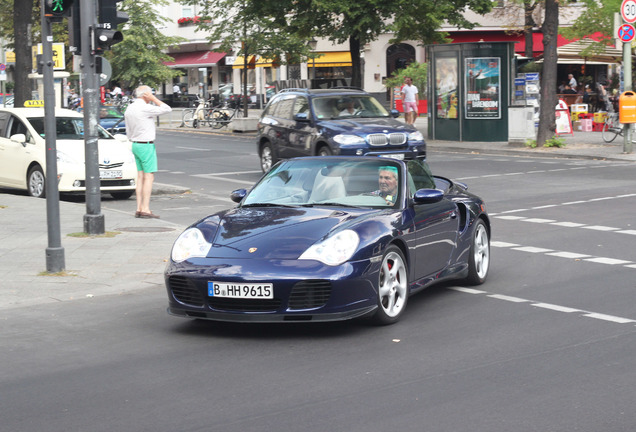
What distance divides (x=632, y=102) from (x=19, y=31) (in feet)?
48.4

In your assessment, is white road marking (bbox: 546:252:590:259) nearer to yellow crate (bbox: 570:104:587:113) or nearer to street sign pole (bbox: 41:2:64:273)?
street sign pole (bbox: 41:2:64:273)

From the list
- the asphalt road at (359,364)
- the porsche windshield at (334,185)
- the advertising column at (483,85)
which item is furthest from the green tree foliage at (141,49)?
the porsche windshield at (334,185)

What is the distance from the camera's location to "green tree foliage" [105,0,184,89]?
5481 centimetres

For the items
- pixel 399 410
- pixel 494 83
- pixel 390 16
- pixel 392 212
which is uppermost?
pixel 390 16

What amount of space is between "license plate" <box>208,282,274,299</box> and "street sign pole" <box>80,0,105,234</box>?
19.3 feet

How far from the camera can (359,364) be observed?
6.58 metres

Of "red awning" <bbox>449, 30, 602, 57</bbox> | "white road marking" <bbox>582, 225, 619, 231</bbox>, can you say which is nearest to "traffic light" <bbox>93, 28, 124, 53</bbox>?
"white road marking" <bbox>582, 225, 619, 231</bbox>

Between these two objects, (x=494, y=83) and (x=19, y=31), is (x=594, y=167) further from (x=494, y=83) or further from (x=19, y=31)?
(x=19, y=31)

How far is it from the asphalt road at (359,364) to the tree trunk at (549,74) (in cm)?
1797

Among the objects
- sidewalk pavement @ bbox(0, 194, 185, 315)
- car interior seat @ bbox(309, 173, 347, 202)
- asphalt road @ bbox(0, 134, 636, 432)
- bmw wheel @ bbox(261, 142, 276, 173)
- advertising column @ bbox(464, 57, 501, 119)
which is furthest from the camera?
advertising column @ bbox(464, 57, 501, 119)

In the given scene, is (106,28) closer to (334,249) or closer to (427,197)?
(427,197)

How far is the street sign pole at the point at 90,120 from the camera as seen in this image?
12.9 meters

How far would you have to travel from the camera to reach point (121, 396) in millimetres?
5883

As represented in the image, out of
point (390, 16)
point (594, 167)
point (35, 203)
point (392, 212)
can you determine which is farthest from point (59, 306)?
point (390, 16)
